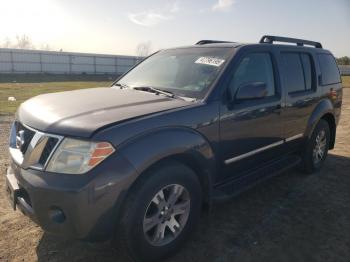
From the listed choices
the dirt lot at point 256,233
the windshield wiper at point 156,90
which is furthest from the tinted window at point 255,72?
the dirt lot at point 256,233

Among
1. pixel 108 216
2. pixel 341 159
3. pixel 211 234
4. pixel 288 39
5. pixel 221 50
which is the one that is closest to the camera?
pixel 108 216

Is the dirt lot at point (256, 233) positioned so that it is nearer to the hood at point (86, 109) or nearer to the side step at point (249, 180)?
the side step at point (249, 180)

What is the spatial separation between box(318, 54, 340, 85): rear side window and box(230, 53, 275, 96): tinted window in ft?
5.24

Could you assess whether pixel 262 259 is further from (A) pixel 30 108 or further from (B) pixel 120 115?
(A) pixel 30 108

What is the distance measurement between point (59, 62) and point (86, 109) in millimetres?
40648

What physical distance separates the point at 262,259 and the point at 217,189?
78 cm

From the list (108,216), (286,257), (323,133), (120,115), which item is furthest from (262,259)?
(323,133)

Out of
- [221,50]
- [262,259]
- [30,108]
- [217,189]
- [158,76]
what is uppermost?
[221,50]

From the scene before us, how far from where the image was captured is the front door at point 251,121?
11.8 feet

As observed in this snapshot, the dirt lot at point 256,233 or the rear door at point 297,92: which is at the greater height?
the rear door at point 297,92

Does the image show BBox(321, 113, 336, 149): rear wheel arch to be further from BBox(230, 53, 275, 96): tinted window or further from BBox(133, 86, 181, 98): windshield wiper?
BBox(133, 86, 181, 98): windshield wiper

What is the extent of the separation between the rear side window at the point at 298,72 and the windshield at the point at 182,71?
111cm

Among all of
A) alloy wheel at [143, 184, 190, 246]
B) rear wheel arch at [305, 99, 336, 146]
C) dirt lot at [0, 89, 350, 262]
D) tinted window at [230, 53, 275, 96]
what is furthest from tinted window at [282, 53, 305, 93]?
alloy wheel at [143, 184, 190, 246]

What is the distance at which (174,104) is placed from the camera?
3.29 m
